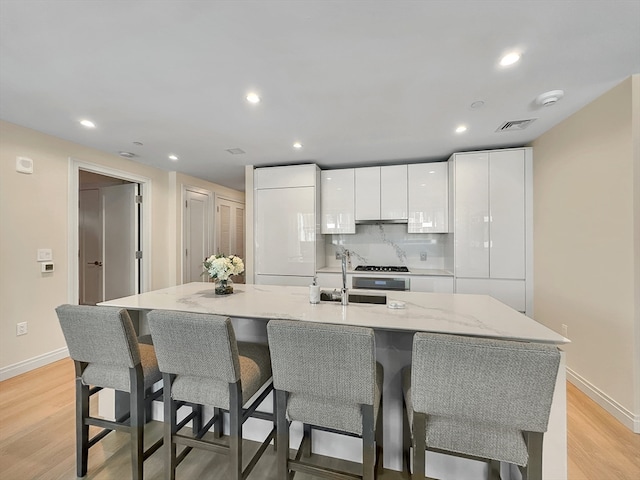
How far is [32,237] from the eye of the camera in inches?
108

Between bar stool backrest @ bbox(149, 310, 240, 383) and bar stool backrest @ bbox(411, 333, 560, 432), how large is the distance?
2.58 feet

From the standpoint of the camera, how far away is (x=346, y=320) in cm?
142

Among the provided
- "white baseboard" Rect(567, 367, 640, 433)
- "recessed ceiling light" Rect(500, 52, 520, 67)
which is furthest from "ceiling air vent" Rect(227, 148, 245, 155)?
"white baseboard" Rect(567, 367, 640, 433)

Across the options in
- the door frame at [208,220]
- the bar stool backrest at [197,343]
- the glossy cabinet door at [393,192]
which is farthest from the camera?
the door frame at [208,220]

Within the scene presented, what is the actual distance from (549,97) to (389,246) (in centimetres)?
246

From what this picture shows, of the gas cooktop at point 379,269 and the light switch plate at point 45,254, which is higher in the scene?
the light switch plate at point 45,254

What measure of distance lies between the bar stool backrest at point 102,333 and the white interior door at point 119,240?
2977 millimetres

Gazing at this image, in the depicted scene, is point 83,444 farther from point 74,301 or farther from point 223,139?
point 223,139

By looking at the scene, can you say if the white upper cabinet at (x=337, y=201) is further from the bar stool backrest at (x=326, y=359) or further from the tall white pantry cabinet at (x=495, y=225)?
the bar stool backrest at (x=326, y=359)

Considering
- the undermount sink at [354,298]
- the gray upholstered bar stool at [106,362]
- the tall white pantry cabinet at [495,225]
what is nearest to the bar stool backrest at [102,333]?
the gray upholstered bar stool at [106,362]

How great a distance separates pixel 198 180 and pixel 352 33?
13.7 ft

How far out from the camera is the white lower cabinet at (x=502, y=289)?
313cm

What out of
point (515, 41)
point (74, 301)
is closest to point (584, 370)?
point (515, 41)

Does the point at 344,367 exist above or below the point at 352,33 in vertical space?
below
